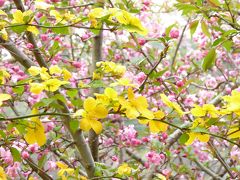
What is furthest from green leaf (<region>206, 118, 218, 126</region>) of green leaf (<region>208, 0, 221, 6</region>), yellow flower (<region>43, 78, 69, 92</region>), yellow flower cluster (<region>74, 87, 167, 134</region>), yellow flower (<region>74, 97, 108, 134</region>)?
green leaf (<region>208, 0, 221, 6</region>)

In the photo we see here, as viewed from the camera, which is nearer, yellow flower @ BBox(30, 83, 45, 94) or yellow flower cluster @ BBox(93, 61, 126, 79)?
yellow flower @ BBox(30, 83, 45, 94)

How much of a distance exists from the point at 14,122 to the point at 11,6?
117 cm

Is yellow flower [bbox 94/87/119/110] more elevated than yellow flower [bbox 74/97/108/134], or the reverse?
yellow flower [bbox 94/87/119/110]

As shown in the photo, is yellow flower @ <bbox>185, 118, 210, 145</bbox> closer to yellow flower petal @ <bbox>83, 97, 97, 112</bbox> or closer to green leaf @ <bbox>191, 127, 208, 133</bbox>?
green leaf @ <bbox>191, 127, 208, 133</bbox>

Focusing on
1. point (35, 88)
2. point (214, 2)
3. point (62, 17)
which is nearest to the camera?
point (35, 88)

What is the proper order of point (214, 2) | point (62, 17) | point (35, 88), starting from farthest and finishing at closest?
point (214, 2), point (62, 17), point (35, 88)

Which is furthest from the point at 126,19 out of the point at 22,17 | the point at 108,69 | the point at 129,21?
the point at 22,17

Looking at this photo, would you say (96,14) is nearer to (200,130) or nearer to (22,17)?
(22,17)

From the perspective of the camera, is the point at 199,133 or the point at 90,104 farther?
the point at 199,133

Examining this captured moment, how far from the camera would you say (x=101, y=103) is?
0.88 metres

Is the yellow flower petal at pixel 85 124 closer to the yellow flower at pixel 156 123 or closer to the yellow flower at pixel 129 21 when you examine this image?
the yellow flower at pixel 156 123

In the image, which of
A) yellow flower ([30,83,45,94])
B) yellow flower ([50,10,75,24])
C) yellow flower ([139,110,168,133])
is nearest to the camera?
yellow flower ([30,83,45,94])

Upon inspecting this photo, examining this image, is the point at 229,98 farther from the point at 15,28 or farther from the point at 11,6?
the point at 11,6

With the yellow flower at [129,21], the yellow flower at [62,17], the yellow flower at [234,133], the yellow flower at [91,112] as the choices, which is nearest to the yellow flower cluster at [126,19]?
the yellow flower at [129,21]
